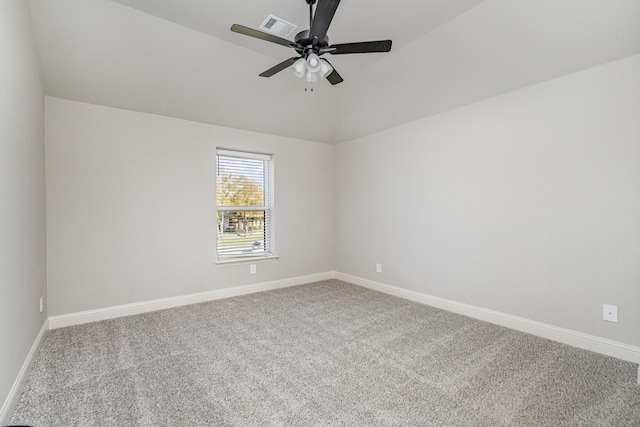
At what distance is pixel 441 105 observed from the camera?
3.57m

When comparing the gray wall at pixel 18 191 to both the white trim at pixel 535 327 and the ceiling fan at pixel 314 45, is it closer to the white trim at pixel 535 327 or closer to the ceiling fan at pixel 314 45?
the ceiling fan at pixel 314 45

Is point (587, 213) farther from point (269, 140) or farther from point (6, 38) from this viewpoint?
point (6, 38)

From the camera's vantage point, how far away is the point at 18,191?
2.03 metres

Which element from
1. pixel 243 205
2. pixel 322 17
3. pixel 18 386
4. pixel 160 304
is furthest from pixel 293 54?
pixel 18 386

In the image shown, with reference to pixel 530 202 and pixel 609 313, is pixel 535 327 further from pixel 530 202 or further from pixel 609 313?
pixel 530 202

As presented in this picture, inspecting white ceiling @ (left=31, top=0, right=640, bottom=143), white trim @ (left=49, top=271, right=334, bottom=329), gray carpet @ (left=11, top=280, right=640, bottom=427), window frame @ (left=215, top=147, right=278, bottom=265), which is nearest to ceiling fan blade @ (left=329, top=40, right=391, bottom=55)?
white ceiling @ (left=31, top=0, right=640, bottom=143)

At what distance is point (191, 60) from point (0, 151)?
6.51ft

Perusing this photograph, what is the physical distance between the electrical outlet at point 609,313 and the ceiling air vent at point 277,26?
3.56 m

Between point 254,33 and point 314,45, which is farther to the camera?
point 314,45

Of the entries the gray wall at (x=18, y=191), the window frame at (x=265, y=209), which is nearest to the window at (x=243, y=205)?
the window frame at (x=265, y=209)

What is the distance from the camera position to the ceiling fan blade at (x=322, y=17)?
1.79 meters

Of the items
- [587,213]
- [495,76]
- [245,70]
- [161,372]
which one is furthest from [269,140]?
[587,213]

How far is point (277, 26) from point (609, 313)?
3737 mm

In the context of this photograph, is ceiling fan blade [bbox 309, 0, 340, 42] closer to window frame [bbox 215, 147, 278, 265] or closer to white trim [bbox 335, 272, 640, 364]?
window frame [bbox 215, 147, 278, 265]
